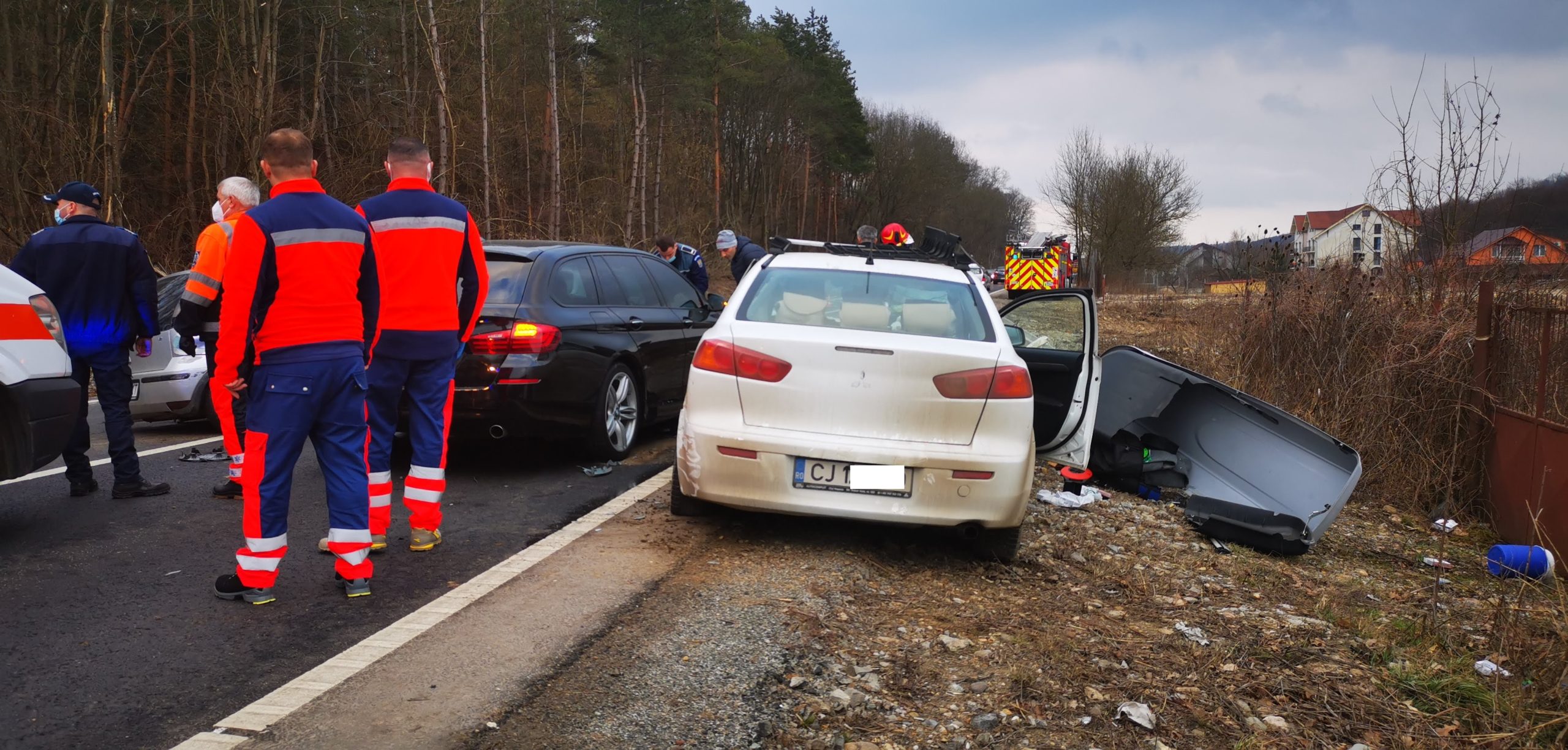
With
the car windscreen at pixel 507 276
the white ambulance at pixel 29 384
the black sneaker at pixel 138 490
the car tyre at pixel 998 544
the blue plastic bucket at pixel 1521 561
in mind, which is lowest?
the blue plastic bucket at pixel 1521 561

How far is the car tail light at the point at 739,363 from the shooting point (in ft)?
16.2

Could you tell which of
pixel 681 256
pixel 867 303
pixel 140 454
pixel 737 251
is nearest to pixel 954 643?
pixel 867 303

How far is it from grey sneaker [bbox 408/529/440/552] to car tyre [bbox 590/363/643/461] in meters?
2.09

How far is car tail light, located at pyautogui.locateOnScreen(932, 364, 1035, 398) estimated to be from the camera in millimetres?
4844

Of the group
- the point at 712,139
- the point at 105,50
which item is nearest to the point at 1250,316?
the point at 105,50

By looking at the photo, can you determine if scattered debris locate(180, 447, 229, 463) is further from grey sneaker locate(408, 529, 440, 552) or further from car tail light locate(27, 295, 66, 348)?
grey sneaker locate(408, 529, 440, 552)

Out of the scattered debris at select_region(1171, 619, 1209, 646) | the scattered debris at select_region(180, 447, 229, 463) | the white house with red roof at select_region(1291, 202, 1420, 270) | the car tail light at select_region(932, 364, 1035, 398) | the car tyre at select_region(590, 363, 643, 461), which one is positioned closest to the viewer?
the scattered debris at select_region(1171, 619, 1209, 646)

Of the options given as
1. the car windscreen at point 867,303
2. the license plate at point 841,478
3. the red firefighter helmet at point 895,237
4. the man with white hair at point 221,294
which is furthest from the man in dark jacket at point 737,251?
the license plate at point 841,478

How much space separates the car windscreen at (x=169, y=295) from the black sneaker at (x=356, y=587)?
5.37 m

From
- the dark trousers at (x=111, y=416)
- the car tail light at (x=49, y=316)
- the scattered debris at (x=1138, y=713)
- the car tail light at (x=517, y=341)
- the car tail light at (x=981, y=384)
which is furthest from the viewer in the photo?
the car tail light at (x=517, y=341)

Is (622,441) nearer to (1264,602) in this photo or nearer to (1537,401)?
(1264,602)

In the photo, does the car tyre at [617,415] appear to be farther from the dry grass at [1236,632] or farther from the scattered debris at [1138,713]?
the scattered debris at [1138,713]

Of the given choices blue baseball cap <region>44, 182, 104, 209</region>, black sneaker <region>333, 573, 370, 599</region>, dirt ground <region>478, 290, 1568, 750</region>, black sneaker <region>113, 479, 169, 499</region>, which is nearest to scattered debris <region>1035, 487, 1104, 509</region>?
dirt ground <region>478, 290, 1568, 750</region>

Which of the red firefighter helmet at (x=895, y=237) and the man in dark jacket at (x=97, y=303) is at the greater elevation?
the red firefighter helmet at (x=895, y=237)
